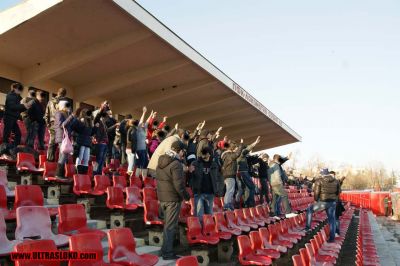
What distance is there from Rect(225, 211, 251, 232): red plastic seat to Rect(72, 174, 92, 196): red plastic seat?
9.02ft

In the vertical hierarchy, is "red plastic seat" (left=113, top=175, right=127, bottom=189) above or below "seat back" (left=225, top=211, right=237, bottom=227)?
above

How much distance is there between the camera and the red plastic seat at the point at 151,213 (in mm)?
6689

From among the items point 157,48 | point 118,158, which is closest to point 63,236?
point 118,158

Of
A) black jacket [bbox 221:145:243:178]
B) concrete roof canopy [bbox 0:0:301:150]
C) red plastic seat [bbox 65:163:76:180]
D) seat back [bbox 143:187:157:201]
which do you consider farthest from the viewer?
concrete roof canopy [bbox 0:0:301:150]

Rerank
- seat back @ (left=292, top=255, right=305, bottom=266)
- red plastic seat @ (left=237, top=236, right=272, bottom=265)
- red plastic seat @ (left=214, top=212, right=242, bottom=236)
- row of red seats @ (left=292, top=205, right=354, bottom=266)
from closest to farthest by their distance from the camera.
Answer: seat back @ (left=292, top=255, right=305, bottom=266)
row of red seats @ (left=292, top=205, right=354, bottom=266)
red plastic seat @ (left=237, top=236, right=272, bottom=265)
red plastic seat @ (left=214, top=212, right=242, bottom=236)

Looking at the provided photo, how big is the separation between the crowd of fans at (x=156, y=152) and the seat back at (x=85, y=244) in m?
1.70

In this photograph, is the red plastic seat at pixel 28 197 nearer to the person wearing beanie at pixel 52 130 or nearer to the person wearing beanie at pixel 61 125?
the person wearing beanie at pixel 61 125

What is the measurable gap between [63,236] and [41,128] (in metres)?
4.73

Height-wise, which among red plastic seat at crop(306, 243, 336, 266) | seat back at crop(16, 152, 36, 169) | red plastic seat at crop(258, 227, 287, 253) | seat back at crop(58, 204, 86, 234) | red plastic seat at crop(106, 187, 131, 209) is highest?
seat back at crop(16, 152, 36, 169)

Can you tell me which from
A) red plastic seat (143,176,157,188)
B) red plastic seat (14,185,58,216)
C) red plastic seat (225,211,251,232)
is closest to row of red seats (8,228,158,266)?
red plastic seat (14,185,58,216)

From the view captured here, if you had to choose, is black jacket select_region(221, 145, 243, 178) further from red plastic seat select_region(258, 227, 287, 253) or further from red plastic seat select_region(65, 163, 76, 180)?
red plastic seat select_region(65, 163, 76, 180)

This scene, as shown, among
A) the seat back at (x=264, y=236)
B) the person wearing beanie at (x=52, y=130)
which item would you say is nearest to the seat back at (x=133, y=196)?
the person wearing beanie at (x=52, y=130)

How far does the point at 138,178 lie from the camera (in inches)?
355

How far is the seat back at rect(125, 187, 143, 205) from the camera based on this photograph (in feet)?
23.7
